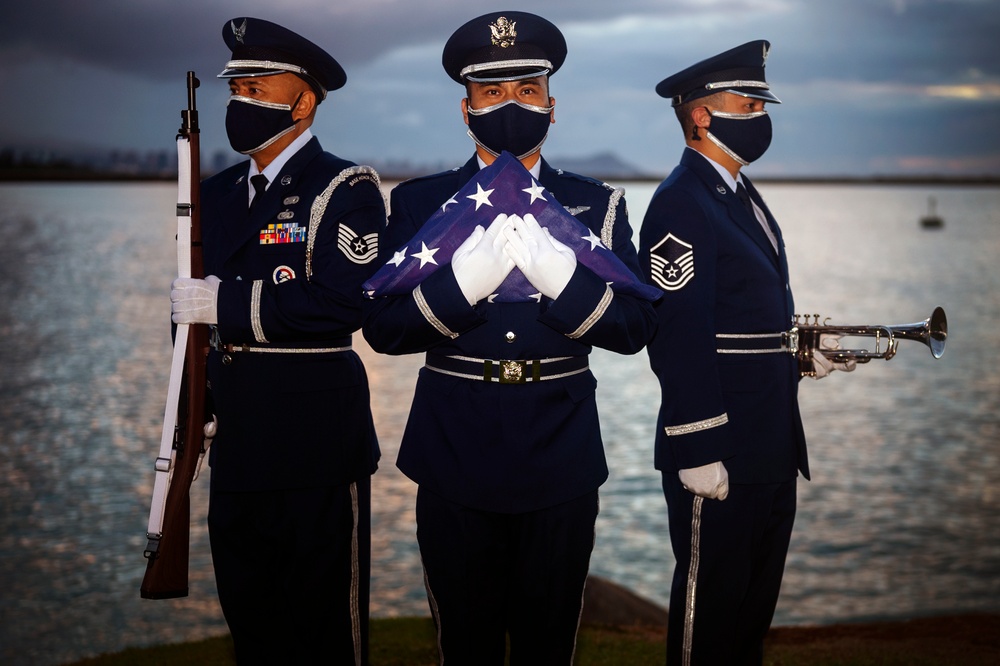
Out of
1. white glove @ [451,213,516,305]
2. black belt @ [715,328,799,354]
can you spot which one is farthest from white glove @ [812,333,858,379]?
white glove @ [451,213,516,305]

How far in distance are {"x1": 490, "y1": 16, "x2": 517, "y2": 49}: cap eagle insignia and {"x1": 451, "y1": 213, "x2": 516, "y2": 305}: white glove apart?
644 mm

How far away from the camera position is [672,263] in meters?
4.25

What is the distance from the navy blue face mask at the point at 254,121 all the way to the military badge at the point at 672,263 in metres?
1.60

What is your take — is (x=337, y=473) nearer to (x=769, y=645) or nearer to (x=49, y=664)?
(x=769, y=645)

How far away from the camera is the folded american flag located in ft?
11.4

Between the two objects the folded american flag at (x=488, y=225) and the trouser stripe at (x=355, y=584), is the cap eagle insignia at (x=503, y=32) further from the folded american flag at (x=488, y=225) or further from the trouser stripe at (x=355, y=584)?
the trouser stripe at (x=355, y=584)

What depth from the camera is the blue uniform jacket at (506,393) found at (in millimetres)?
3496

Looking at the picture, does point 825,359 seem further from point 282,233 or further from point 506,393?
point 282,233

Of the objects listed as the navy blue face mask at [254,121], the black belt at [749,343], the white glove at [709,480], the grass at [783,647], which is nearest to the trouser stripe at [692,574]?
the white glove at [709,480]

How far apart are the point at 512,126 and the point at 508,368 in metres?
0.81

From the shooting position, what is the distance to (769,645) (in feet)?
21.8

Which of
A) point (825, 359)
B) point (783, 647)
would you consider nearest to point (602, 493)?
point (783, 647)

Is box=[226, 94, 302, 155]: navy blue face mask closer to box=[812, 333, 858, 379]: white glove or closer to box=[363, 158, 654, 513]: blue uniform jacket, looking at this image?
box=[363, 158, 654, 513]: blue uniform jacket

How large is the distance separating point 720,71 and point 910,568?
41.2 feet
